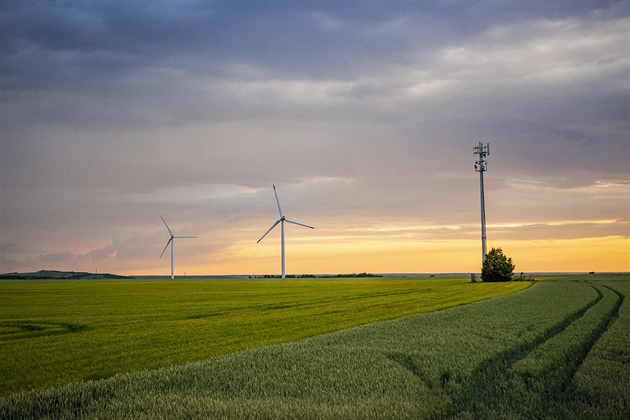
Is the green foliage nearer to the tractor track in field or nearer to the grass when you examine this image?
the grass

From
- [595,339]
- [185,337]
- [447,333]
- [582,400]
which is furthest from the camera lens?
[185,337]

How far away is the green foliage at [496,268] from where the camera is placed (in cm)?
9581

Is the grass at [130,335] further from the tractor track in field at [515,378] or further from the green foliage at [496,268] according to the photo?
the green foliage at [496,268]

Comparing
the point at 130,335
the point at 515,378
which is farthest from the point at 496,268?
the point at 515,378

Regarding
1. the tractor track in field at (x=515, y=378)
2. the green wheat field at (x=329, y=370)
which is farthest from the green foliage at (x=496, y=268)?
the tractor track in field at (x=515, y=378)

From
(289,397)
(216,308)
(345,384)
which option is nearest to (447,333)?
(345,384)

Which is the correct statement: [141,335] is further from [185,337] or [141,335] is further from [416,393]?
[416,393]

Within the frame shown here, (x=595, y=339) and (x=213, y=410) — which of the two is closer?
(x=213, y=410)

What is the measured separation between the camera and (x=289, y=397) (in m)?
11.5

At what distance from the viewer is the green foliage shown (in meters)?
95.8

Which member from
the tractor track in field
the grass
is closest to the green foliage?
the grass

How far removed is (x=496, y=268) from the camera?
316 feet

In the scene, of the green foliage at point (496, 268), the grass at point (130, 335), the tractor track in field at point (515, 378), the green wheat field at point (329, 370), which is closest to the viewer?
the green wheat field at point (329, 370)

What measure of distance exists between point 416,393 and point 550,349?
7470 millimetres
